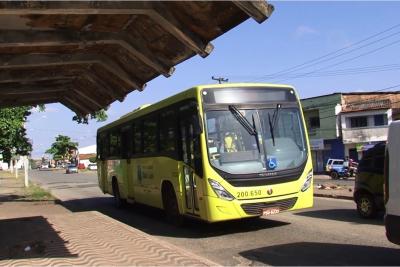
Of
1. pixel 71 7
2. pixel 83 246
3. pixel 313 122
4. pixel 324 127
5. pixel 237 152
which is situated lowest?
pixel 83 246

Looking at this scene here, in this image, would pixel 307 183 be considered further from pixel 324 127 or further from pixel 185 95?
pixel 324 127

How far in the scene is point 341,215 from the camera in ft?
46.9

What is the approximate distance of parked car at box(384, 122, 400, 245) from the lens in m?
7.13

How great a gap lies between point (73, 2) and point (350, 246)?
20.7ft

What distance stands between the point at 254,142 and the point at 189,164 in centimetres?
154

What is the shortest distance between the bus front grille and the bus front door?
114 centimetres

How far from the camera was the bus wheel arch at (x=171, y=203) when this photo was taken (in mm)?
13300

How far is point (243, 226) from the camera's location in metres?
12.8

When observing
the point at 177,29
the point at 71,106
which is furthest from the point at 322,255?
the point at 71,106

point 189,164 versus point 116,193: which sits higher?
point 189,164

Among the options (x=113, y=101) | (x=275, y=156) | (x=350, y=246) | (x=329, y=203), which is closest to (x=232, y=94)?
(x=275, y=156)

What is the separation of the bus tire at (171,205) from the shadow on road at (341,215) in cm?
344

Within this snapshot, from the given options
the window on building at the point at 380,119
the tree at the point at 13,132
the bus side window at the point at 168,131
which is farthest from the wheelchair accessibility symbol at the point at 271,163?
the window on building at the point at 380,119

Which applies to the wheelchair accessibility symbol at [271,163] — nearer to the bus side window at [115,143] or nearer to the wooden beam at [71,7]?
the wooden beam at [71,7]
